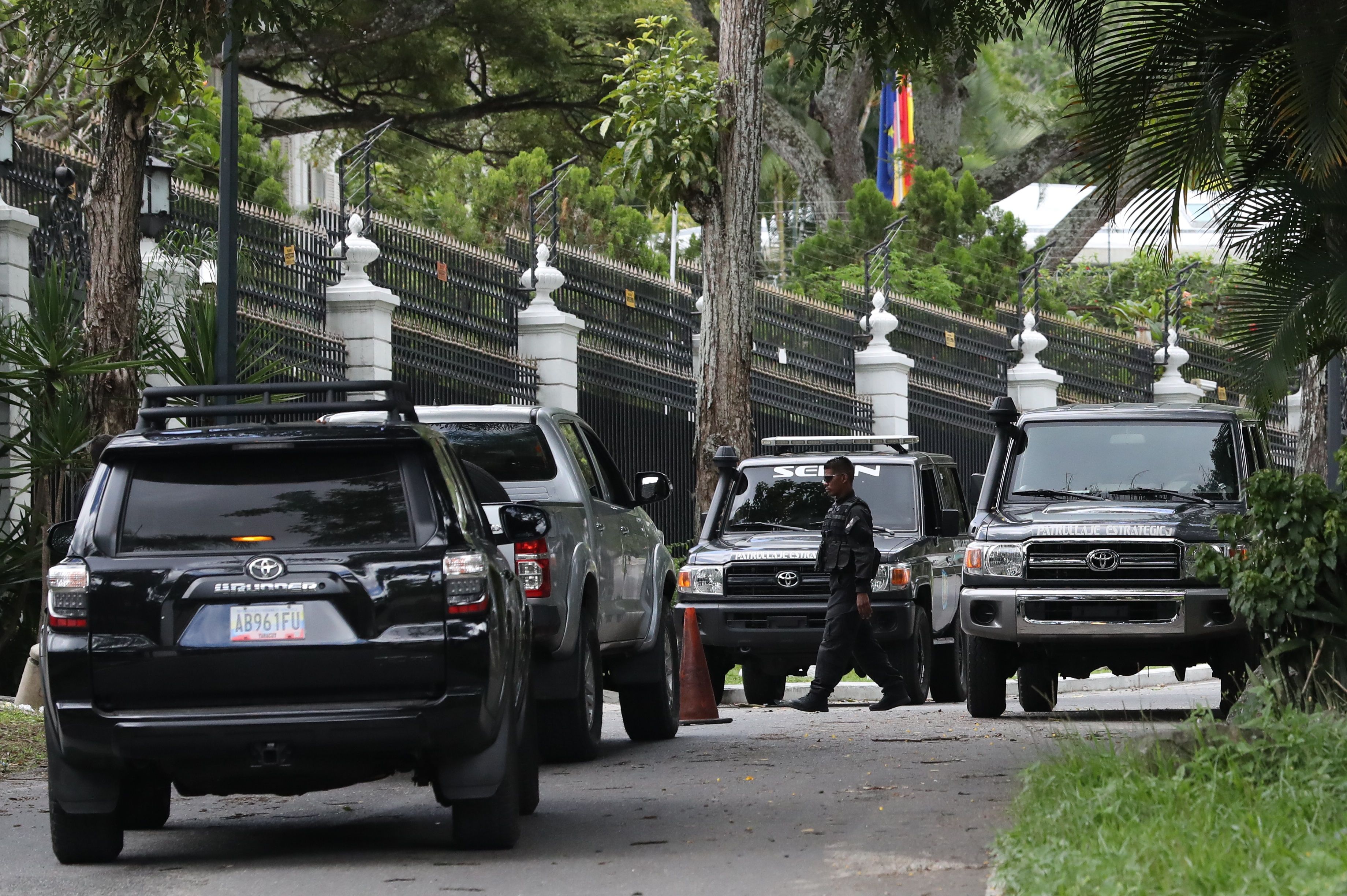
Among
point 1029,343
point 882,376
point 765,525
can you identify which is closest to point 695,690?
point 765,525

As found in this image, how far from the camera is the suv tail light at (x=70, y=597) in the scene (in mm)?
7555

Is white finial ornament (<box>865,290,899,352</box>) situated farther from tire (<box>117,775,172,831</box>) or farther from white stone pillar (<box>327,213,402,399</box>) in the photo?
tire (<box>117,775,172,831</box>)

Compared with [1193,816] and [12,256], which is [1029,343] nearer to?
[12,256]

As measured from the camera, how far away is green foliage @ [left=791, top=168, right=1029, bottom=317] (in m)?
36.3

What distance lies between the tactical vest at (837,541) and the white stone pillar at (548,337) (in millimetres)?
9342

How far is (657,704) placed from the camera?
12953mm

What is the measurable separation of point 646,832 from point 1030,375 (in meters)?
24.1

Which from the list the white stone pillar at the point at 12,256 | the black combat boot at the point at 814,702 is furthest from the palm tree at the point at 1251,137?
Result: the white stone pillar at the point at 12,256

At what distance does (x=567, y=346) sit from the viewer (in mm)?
23531

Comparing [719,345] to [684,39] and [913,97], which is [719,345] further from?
[913,97]

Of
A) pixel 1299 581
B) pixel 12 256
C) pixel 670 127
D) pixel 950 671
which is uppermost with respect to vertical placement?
pixel 670 127

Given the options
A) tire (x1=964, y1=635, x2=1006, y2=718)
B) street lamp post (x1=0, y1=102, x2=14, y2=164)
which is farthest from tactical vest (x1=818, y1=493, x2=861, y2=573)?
street lamp post (x1=0, y1=102, x2=14, y2=164)

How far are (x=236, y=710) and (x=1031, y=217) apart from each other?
64527mm

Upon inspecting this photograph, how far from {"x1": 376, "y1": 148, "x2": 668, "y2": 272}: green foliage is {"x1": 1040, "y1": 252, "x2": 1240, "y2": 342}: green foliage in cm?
842
